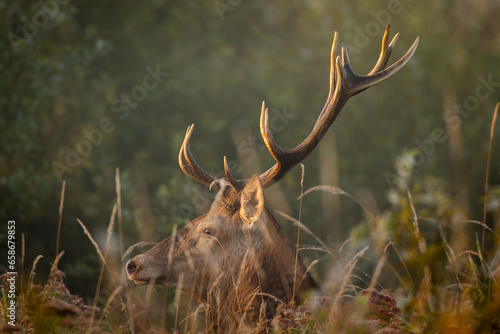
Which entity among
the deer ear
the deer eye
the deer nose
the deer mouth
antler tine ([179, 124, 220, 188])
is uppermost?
antler tine ([179, 124, 220, 188])

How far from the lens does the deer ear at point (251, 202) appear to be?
3.71 metres

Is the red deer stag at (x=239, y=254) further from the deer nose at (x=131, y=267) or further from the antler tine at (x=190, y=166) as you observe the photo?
the antler tine at (x=190, y=166)

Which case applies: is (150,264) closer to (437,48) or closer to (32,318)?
(32,318)

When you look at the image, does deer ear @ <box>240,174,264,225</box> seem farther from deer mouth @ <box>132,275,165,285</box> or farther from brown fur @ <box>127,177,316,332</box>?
deer mouth @ <box>132,275,165,285</box>

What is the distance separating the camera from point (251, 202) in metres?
3.79

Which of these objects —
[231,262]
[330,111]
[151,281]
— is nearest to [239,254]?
[231,262]

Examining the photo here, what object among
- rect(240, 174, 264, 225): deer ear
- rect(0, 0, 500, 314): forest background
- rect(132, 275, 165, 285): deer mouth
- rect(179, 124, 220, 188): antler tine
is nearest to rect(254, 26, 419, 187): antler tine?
rect(240, 174, 264, 225): deer ear

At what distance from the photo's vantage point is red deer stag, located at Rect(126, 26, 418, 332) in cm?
370

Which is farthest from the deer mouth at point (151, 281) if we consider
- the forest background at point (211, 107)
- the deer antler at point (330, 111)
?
the forest background at point (211, 107)

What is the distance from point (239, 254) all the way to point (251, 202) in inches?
12.9

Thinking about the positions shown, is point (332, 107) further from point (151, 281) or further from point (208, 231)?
point (151, 281)

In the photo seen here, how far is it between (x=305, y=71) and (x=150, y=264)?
7.61 m

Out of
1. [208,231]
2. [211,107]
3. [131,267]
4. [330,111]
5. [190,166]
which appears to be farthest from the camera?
[211,107]

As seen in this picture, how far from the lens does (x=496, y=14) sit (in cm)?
1272
